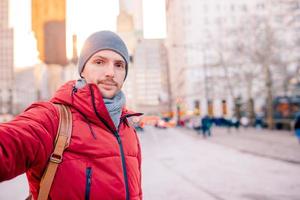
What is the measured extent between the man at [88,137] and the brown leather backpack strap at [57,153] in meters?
0.02

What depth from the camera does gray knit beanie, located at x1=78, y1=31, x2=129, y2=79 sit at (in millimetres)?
2123

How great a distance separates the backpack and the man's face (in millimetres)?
373

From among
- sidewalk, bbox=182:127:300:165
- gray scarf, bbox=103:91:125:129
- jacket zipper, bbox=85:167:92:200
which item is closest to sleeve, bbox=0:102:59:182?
jacket zipper, bbox=85:167:92:200

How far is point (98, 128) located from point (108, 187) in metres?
0.32

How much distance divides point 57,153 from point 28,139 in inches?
8.0

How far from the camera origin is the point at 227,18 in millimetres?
93250

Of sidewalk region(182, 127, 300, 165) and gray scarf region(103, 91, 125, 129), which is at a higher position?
gray scarf region(103, 91, 125, 129)

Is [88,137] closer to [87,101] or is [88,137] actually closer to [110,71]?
[87,101]

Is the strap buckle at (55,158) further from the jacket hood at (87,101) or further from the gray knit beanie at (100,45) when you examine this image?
the gray knit beanie at (100,45)

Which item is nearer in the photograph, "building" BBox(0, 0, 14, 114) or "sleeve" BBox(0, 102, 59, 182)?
"sleeve" BBox(0, 102, 59, 182)

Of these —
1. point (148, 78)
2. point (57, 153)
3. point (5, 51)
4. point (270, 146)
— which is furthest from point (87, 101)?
point (148, 78)

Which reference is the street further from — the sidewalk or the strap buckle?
the strap buckle

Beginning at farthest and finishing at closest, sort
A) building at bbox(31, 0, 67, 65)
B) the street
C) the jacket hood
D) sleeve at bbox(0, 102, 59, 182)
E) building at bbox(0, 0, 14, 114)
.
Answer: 1. building at bbox(0, 0, 14, 114)
2. building at bbox(31, 0, 67, 65)
3. the street
4. the jacket hood
5. sleeve at bbox(0, 102, 59, 182)

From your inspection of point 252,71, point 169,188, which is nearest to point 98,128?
point 169,188
